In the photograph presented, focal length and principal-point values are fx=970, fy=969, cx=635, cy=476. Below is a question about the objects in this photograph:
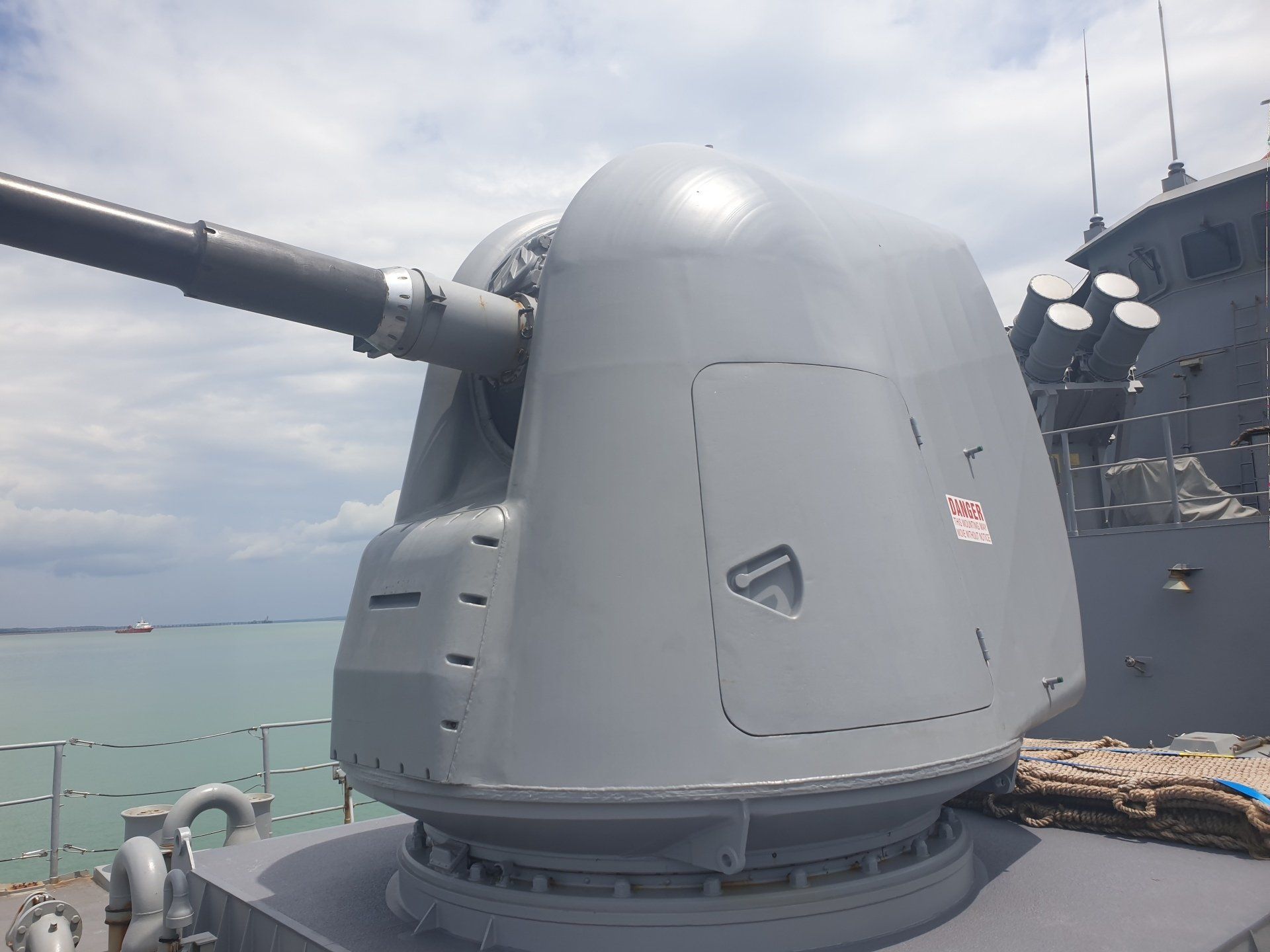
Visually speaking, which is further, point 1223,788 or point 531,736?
point 1223,788

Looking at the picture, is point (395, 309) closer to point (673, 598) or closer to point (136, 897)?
point (673, 598)

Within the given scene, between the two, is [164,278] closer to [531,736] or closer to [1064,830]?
[531,736]

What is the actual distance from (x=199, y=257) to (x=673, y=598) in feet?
5.45

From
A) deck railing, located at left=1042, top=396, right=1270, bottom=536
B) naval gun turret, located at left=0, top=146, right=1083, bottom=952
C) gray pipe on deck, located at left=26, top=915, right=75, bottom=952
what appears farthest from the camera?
deck railing, located at left=1042, top=396, right=1270, bottom=536

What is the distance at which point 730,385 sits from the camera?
9.71ft

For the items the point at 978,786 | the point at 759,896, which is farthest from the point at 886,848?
the point at 978,786

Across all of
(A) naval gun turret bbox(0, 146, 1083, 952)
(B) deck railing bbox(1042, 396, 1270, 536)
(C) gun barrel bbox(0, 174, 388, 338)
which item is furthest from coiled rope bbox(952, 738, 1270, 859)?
(C) gun barrel bbox(0, 174, 388, 338)

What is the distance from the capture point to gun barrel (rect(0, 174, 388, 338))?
256 cm

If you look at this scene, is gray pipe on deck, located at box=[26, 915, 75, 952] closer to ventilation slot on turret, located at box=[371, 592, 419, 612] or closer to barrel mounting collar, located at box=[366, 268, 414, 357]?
ventilation slot on turret, located at box=[371, 592, 419, 612]

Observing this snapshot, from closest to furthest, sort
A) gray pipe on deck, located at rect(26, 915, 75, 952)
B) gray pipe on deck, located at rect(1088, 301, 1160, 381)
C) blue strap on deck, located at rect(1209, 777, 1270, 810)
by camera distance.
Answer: blue strap on deck, located at rect(1209, 777, 1270, 810) → gray pipe on deck, located at rect(26, 915, 75, 952) → gray pipe on deck, located at rect(1088, 301, 1160, 381)

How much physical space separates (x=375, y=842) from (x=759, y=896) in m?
2.21

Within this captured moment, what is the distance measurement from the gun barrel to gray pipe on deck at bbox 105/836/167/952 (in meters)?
2.32

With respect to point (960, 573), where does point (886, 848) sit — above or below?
below

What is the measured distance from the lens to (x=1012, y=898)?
3.24 meters
